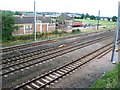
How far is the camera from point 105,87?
1216 cm

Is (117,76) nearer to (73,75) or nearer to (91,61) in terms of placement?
(73,75)

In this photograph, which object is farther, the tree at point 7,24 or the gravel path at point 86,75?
the tree at point 7,24

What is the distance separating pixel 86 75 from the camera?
49.9 feet

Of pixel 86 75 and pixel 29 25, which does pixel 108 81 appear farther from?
pixel 29 25

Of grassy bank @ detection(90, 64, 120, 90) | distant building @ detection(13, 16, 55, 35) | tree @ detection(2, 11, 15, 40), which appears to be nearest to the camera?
grassy bank @ detection(90, 64, 120, 90)

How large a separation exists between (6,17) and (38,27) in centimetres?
1631

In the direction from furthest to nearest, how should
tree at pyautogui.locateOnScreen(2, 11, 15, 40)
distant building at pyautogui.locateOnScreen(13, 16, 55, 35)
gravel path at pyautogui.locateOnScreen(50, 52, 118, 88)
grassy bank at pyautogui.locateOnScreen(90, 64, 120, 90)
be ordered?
distant building at pyautogui.locateOnScreen(13, 16, 55, 35), tree at pyautogui.locateOnScreen(2, 11, 15, 40), gravel path at pyautogui.locateOnScreen(50, 52, 118, 88), grassy bank at pyautogui.locateOnScreen(90, 64, 120, 90)

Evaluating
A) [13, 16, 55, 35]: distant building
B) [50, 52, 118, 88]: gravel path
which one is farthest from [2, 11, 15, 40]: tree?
[50, 52, 118, 88]: gravel path

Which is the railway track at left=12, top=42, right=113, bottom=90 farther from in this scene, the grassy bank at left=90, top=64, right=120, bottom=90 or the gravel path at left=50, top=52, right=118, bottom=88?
the grassy bank at left=90, top=64, right=120, bottom=90

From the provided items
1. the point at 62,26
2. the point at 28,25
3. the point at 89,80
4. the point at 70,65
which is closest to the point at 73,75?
the point at 89,80

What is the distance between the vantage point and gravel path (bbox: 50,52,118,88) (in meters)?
13.2

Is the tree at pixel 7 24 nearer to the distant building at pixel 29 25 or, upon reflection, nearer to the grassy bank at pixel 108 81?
the distant building at pixel 29 25

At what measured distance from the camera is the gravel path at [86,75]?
13.2m

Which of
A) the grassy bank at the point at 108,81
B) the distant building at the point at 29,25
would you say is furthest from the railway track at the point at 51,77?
the distant building at the point at 29,25
